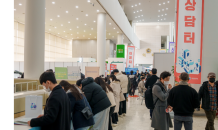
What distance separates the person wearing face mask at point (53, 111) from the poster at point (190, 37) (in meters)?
4.77

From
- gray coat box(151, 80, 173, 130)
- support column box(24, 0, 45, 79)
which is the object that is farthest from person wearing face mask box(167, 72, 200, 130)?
support column box(24, 0, 45, 79)

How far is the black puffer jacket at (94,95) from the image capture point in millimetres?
3494

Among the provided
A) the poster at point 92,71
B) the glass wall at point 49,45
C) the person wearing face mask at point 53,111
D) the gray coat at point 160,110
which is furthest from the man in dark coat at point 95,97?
the glass wall at point 49,45

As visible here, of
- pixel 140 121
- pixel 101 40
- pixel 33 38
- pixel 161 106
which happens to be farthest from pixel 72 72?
pixel 101 40

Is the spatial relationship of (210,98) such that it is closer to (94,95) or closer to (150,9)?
(94,95)

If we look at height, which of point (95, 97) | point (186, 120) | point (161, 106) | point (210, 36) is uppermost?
point (210, 36)

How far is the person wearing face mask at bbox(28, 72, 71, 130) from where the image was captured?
208 cm

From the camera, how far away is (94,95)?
354cm

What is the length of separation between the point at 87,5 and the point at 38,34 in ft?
18.8

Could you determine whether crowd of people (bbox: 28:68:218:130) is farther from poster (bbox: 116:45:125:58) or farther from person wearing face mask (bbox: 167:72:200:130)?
poster (bbox: 116:45:125:58)

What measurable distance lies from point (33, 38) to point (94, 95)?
165 inches

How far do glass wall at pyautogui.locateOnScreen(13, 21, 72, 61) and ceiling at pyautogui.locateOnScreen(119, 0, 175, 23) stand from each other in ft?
32.7

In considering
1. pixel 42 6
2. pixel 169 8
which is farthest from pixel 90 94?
pixel 169 8
